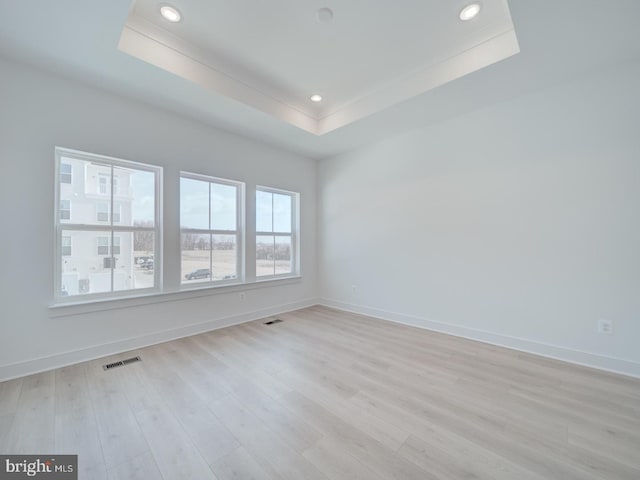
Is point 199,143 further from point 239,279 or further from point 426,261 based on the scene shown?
point 426,261

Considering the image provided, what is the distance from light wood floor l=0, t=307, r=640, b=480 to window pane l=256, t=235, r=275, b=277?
1614mm

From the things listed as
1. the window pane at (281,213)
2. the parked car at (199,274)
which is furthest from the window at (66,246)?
the window pane at (281,213)

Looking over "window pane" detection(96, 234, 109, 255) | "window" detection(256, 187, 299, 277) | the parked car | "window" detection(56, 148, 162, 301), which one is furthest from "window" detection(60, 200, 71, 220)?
"window" detection(256, 187, 299, 277)

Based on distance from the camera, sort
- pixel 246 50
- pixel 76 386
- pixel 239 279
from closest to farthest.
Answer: pixel 76 386, pixel 246 50, pixel 239 279

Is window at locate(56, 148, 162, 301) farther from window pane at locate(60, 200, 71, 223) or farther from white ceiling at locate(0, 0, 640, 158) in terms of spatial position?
white ceiling at locate(0, 0, 640, 158)

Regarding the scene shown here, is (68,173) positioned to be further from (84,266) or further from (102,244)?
(84,266)

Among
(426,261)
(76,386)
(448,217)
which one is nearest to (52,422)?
(76,386)

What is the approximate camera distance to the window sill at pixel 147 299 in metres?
2.58

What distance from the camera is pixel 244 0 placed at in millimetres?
2070

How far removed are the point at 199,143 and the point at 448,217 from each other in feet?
11.6

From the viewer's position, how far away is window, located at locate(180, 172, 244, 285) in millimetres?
3498

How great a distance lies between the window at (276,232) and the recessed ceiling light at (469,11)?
3.24 meters

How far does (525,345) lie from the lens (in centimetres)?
291

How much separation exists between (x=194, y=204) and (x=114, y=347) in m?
1.89
